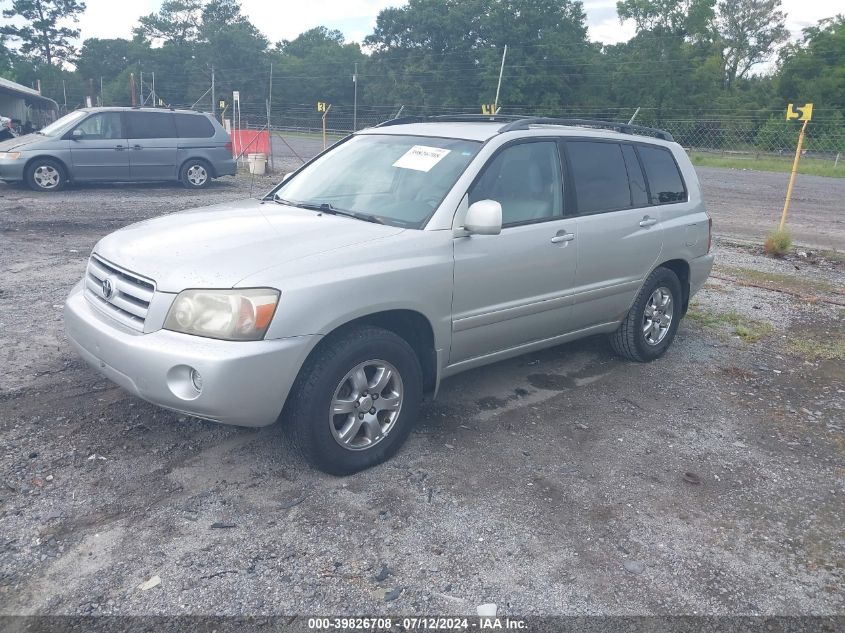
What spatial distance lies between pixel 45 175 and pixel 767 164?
27963 mm

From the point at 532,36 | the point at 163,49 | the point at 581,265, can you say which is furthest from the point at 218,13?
the point at 581,265

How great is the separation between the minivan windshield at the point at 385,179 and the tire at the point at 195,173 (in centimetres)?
1100

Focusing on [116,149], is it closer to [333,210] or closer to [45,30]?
[333,210]

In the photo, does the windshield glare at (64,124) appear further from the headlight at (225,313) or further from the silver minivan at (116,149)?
the headlight at (225,313)

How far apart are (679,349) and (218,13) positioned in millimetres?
98360

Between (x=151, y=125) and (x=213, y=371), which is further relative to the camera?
(x=151, y=125)

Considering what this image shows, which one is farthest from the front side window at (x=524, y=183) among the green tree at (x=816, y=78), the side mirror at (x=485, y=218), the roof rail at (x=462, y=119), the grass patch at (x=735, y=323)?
the green tree at (x=816, y=78)

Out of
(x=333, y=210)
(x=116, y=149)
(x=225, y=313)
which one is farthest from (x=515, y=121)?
(x=116, y=149)

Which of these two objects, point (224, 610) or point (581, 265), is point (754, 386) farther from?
point (224, 610)

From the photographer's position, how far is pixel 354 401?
12.4 ft

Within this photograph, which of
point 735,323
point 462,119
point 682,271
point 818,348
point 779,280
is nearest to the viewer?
point 462,119

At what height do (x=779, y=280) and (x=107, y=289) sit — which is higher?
(x=107, y=289)

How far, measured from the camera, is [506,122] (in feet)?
16.8

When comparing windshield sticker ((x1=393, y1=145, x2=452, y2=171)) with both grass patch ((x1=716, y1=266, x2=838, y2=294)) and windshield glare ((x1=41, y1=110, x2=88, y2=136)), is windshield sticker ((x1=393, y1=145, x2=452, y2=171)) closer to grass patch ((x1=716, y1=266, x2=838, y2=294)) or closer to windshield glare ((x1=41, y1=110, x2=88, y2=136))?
grass patch ((x1=716, y1=266, x2=838, y2=294))
